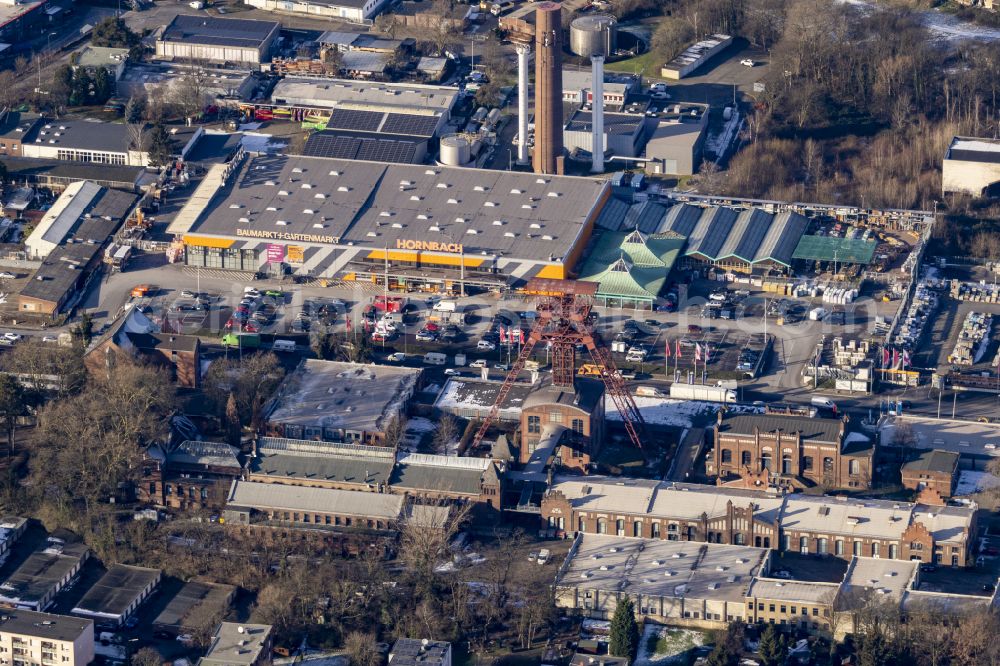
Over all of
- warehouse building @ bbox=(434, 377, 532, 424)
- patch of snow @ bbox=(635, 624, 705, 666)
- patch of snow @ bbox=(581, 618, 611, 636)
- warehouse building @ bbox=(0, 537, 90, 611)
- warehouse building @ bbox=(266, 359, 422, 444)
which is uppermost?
warehouse building @ bbox=(266, 359, 422, 444)

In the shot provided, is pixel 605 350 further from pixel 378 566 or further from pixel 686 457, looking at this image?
pixel 378 566

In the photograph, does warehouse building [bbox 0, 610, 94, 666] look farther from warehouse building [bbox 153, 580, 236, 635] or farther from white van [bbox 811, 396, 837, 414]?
white van [bbox 811, 396, 837, 414]

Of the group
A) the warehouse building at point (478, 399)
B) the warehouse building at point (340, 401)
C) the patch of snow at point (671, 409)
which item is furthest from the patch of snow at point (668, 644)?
the warehouse building at point (340, 401)

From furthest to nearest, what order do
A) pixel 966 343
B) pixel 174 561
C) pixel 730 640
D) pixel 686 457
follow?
pixel 966 343, pixel 686 457, pixel 174 561, pixel 730 640

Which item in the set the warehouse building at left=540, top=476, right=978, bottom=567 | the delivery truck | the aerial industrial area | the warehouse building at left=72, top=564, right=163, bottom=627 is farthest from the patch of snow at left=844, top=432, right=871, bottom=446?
the warehouse building at left=72, top=564, right=163, bottom=627

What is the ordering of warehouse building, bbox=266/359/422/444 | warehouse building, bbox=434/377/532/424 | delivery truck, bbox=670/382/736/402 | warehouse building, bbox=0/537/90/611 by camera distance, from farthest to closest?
delivery truck, bbox=670/382/736/402
warehouse building, bbox=434/377/532/424
warehouse building, bbox=266/359/422/444
warehouse building, bbox=0/537/90/611

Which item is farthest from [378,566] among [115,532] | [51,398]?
[51,398]
